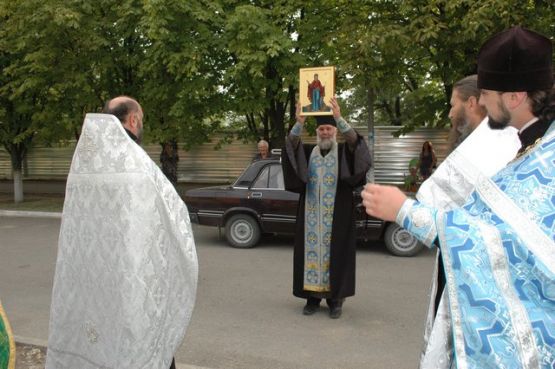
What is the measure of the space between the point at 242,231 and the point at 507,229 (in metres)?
8.17

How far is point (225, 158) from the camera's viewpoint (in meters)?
19.2

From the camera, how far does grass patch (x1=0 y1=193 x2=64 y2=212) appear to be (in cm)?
1546

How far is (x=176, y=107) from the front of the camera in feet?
41.5

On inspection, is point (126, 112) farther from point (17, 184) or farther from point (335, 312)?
point (17, 184)

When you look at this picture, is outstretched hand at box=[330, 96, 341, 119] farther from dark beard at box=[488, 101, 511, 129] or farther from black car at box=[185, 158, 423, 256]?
black car at box=[185, 158, 423, 256]

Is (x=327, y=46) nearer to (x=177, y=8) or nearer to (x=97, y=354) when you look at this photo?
(x=177, y=8)

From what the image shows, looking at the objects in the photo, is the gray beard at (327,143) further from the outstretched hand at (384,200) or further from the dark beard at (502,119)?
the outstretched hand at (384,200)

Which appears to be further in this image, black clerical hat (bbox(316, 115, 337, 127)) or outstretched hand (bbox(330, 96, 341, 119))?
black clerical hat (bbox(316, 115, 337, 127))

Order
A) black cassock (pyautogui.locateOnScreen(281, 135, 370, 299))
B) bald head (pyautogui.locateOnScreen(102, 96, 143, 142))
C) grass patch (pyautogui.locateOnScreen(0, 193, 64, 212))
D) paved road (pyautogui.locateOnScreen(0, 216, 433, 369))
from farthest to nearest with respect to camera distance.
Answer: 1. grass patch (pyautogui.locateOnScreen(0, 193, 64, 212))
2. black cassock (pyautogui.locateOnScreen(281, 135, 370, 299))
3. paved road (pyautogui.locateOnScreen(0, 216, 433, 369))
4. bald head (pyautogui.locateOnScreen(102, 96, 143, 142))

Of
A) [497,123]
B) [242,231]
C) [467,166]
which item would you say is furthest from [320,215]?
[242,231]

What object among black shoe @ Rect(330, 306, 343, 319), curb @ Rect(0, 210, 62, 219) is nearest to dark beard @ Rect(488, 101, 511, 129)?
black shoe @ Rect(330, 306, 343, 319)

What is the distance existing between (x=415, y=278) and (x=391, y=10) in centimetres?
664

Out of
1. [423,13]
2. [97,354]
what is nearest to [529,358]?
[97,354]

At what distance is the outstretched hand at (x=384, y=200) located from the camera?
174 cm
